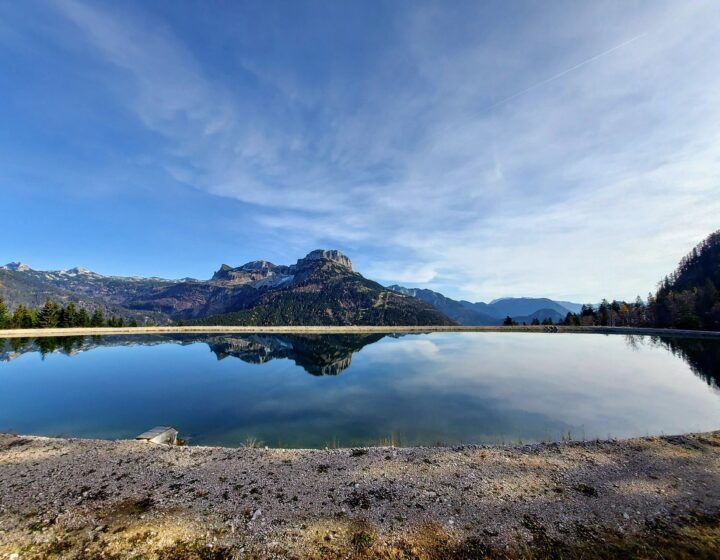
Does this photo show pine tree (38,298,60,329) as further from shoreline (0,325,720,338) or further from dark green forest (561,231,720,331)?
dark green forest (561,231,720,331)

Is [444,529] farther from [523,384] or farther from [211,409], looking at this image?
[523,384]

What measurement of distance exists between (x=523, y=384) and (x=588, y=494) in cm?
2920

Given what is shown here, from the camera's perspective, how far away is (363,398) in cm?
3375

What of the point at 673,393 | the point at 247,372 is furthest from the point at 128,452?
the point at 673,393

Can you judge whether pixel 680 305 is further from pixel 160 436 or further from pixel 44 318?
pixel 44 318

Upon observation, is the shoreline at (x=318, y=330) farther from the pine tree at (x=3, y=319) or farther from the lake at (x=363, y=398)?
the lake at (x=363, y=398)

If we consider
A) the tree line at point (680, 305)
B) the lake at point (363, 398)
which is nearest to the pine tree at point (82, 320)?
the lake at point (363, 398)

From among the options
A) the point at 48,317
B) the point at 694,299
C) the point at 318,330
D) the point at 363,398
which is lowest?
the point at 363,398

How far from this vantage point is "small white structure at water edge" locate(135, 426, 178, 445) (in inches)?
752

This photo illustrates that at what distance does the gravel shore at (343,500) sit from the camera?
9.84m

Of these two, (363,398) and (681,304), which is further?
(681,304)

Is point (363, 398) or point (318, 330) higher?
point (318, 330)

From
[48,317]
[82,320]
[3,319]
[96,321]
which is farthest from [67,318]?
[3,319]

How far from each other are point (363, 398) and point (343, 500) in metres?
21.9
